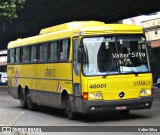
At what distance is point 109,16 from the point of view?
169 ft

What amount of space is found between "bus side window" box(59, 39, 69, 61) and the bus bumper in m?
2.23

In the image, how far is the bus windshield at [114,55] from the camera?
50.1 feet

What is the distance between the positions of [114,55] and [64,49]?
2217 millimetres

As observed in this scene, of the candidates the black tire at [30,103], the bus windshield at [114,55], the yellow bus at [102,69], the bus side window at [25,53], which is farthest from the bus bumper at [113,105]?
the bus side window at [25,53]

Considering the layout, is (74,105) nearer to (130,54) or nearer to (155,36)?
(130,54)

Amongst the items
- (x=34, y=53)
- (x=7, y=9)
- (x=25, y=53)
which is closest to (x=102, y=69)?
(x=34, y=53)

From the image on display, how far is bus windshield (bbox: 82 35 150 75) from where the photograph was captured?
15281 millimetres

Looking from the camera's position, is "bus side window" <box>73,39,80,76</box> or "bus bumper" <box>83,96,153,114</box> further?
"bus side window" <box>73,39,80,76</box>

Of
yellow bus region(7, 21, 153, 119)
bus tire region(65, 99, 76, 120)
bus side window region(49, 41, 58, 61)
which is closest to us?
yellow bus region(7, 21, 153, 119)

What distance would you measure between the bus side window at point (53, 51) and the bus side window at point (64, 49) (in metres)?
0.49

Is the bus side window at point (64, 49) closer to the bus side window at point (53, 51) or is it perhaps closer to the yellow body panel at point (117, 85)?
the bus side window at point (53, 51)

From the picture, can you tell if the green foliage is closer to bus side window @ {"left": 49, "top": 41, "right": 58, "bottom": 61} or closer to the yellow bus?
bus side window @ {"left": 49, "top": 41, "right": 58, "bottom": 61}

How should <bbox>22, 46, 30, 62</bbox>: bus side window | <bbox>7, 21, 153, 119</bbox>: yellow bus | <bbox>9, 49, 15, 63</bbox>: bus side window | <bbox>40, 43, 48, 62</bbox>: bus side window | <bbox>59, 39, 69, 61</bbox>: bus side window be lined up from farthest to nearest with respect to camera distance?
<bbox>9, 49, 15, 63</bbox>: bus side window, <bbox>22, 46, 30, 62</bbox>: bus side window, <bbox>40, 43, 48, 62</bbox>: bus side window, <bbox>59, 39, 69, 61</bbox>: bus side window, <bbox>7, 21, 153, 119</bbox>: yellow bus

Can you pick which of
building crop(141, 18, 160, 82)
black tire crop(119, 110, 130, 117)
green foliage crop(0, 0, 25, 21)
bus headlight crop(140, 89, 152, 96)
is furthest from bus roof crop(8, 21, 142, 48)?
building crop(141, 18, 160, 82)
